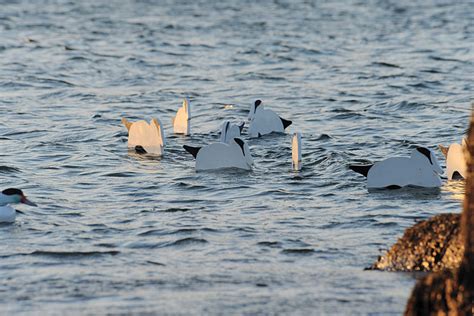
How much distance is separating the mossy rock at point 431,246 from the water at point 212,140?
0.15 m

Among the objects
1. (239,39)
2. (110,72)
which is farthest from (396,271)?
(239,39)

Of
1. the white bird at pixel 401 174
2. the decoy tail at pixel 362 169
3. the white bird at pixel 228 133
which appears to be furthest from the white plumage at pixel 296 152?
the white bird at pixel 228 133

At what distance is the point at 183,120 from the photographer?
579 inches

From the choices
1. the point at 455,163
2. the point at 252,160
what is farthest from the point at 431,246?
the point at 252,160

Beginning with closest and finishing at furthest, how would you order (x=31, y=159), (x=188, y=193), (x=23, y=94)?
(x=188, y=193), (x=31, y=159), (x=23, y=94)

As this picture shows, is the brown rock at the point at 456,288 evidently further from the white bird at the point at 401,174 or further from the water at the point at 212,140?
the white bird at the point at 401,174

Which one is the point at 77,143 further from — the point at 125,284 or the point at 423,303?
the point at 423,303

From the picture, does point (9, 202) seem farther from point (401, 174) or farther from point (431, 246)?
point (431, 246)

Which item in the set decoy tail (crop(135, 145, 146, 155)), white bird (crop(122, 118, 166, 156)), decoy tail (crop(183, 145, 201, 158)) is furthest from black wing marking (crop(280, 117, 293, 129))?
decoy tail (crop(183, 145, 201, 158))

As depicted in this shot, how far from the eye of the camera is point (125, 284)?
7609 millimetres

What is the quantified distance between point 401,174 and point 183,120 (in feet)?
14.1

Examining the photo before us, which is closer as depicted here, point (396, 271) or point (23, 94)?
point (396, 271)

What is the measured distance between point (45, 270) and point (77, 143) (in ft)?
20.7

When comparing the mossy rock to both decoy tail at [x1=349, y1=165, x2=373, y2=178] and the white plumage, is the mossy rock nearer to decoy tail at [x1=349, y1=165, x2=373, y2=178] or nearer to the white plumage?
decoy tail at [x1=349, y1=165, x2=373, y2=178]
